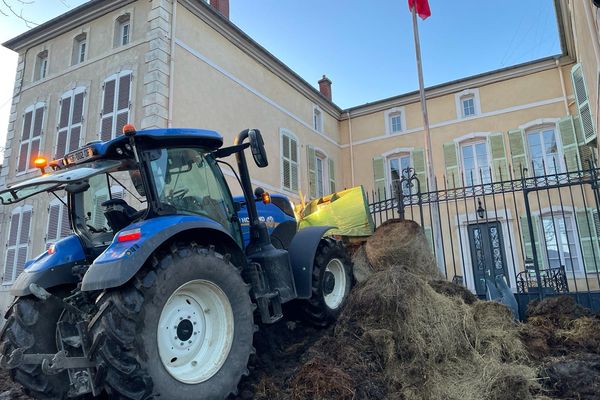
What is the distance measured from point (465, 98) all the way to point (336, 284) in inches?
502

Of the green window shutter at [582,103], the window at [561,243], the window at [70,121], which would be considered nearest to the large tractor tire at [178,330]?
the window at [70,121]

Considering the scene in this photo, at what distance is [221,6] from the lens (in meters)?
12.7

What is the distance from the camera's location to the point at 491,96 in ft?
48.7

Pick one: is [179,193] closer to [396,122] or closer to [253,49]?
[253,49]

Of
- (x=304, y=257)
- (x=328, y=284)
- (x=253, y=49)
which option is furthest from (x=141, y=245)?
(x=253, y=49)

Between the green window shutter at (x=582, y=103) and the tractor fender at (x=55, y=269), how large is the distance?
13.1 metres

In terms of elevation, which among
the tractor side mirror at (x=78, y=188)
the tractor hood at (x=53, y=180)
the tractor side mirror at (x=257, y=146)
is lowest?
the tractor hood at (x=53, y=180)

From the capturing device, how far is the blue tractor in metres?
2.32

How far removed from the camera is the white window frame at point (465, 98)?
15023 millimetres

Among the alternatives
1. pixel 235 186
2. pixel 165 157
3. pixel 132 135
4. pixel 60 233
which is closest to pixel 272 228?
pixel 165 157

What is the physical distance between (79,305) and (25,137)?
1114 centimetres

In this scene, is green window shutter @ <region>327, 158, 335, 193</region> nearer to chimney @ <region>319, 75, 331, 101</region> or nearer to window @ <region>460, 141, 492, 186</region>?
chimney @ <region>319, 75, 331, 101</region>

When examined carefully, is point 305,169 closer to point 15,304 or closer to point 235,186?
point 235,186

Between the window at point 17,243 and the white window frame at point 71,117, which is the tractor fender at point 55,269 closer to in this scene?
the white window frame at point 71,117
